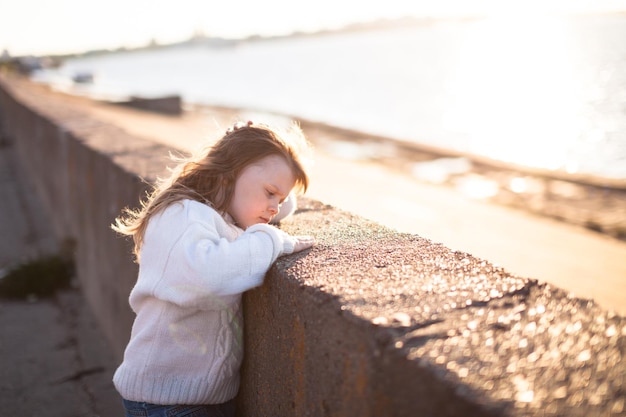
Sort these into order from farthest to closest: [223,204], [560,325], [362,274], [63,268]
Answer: [63,268], [223,204], [362,274], [560,325]

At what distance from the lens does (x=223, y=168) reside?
2.07 meters

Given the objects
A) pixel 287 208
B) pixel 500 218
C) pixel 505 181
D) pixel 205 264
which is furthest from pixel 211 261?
pixel 505 181

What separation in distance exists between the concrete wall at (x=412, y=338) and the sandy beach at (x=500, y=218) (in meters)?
0.89

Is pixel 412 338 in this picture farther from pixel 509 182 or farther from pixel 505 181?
pixel 505 181

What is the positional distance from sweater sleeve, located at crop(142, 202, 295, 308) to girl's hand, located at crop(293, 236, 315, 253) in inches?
1.0

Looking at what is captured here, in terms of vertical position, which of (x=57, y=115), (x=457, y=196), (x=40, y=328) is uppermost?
(x=57, y=115)

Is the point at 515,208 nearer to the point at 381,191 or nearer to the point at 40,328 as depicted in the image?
the point at 381,191

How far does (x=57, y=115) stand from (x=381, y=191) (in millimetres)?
8229

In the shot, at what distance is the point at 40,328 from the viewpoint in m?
3.76

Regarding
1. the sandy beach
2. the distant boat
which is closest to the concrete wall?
the sandy beach

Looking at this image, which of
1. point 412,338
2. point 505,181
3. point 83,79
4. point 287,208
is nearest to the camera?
point 412,338

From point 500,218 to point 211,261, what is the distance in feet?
32.8

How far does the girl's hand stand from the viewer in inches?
71.8

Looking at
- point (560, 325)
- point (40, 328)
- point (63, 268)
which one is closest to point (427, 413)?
point (560, 325)
